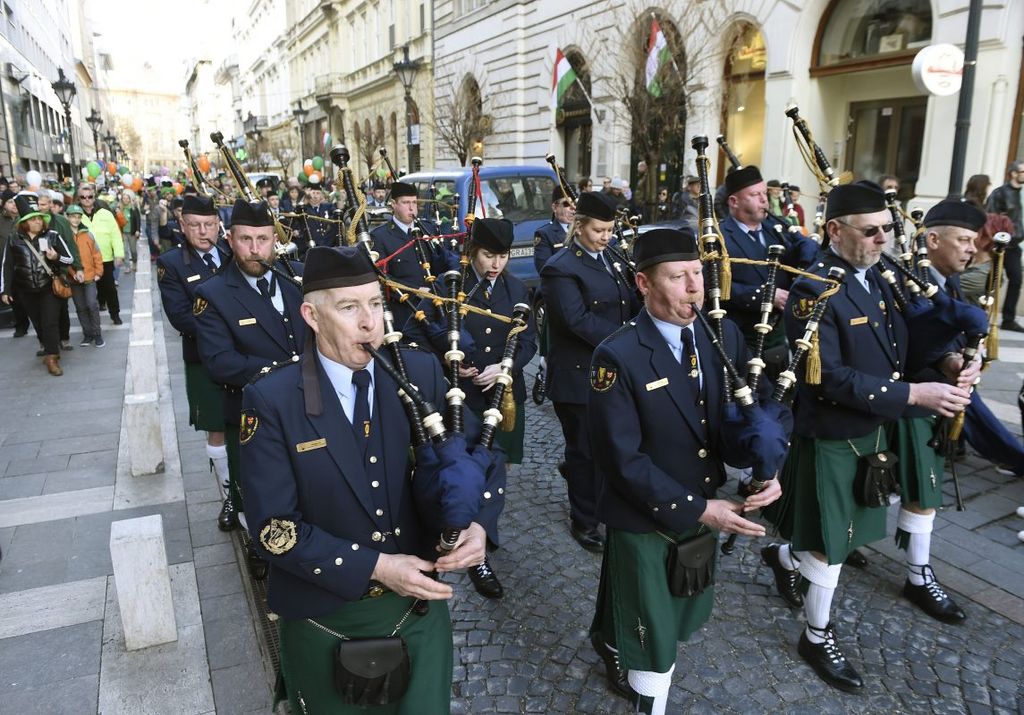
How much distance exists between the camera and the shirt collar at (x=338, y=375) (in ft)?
7.70

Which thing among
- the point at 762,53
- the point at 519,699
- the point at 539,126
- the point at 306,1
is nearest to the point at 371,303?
the point at 519,699

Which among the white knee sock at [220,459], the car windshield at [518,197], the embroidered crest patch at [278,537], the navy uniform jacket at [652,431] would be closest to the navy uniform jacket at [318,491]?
the embroidered crest patch at [278,537]

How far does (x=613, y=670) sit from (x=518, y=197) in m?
9.57

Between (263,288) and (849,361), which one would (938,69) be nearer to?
(849,361)

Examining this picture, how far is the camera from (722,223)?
5734mm

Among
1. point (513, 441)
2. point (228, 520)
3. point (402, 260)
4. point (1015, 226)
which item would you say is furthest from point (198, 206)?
point (1015, 226)

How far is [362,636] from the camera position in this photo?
2371 millimetres

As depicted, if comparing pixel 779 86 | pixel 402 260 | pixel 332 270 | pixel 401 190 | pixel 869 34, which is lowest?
pixel 402 260

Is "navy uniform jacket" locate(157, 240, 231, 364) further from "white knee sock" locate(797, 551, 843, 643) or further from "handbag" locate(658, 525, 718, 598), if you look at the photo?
"white knee sock" locate(797, 551, 843, 643)

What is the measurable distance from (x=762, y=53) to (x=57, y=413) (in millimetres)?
14738

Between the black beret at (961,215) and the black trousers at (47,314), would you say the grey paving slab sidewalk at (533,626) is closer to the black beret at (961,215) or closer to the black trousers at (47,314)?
the black beret at (961,215)

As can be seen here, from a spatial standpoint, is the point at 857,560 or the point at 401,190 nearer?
the point at 857,560

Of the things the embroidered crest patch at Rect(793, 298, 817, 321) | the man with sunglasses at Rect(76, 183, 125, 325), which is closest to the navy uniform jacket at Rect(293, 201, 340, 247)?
the man with sunglasses at Rect(76, 183, 125, 325)

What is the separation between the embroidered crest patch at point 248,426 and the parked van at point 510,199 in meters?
9.02
